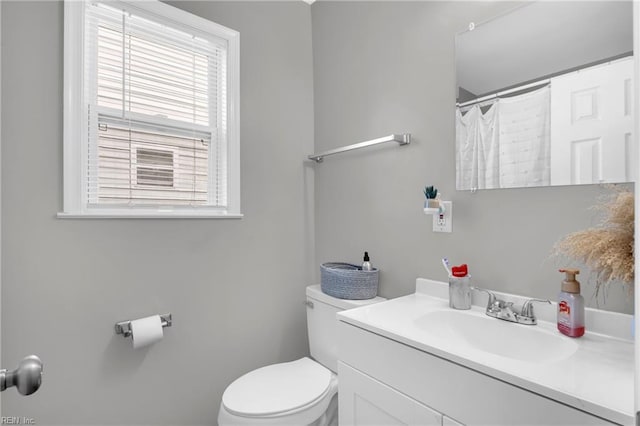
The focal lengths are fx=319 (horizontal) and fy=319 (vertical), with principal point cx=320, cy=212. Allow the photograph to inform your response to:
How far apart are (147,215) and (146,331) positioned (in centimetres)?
49

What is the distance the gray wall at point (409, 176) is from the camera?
1.05 meters

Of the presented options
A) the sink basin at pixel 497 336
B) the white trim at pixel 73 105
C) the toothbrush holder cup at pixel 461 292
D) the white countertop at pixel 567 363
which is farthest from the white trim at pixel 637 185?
the white trim at pixel 73 105

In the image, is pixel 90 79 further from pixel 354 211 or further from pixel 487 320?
pixel 487 320

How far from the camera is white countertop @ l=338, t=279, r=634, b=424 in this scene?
0.59m

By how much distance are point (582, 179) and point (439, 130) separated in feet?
1.70

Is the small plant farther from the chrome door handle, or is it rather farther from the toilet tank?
the chrome door handle

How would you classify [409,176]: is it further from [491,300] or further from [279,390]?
[279,390]

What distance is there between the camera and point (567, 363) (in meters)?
0.73

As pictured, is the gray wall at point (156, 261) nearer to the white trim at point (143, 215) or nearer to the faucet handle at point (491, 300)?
the white trim at point (143, 215)

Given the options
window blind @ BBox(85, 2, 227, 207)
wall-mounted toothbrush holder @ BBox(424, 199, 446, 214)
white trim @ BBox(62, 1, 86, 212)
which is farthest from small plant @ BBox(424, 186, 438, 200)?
white trim @ BBox(62, 1, 86, 212)

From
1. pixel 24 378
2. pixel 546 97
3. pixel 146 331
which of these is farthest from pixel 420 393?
pixel 146 331

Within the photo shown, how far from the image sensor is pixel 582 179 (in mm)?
948

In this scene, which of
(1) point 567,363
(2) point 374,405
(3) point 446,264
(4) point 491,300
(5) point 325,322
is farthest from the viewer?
(5) point 325,322

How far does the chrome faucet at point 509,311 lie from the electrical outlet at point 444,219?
29 centimetres
